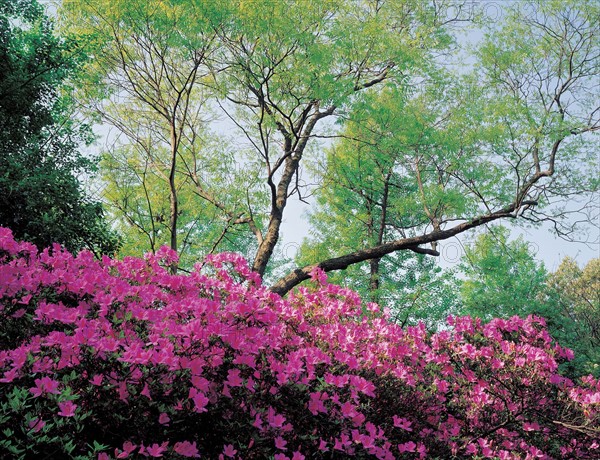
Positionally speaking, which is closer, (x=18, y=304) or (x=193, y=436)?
(x=193, y=436)

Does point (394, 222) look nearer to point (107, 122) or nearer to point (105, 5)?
point (107, 122)

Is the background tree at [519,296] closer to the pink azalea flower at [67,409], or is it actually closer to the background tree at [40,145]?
the background tree at [40,145]

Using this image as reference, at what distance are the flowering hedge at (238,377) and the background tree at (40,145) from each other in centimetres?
252

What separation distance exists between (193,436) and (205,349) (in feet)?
1.41

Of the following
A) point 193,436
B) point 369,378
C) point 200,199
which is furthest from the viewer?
point 200,199

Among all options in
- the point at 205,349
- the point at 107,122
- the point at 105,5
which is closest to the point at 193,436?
the point at 205,349

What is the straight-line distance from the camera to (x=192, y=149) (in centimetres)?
1163

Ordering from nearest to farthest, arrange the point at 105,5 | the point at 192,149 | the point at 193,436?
1. the point at 193,436
2. the point at 105,5
3. the point at 192,149

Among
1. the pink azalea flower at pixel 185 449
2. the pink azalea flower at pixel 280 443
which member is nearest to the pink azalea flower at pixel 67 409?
the pink azalea flower at pixel 185 449

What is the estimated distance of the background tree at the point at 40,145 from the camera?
602 cm

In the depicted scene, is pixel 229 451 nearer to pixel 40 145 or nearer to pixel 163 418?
pixel 163 418

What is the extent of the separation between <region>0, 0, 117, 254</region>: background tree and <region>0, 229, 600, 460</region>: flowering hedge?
2519 millimetres

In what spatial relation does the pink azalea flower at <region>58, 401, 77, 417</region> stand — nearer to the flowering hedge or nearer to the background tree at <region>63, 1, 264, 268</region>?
the flowering hedge

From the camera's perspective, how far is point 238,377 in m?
2.71
